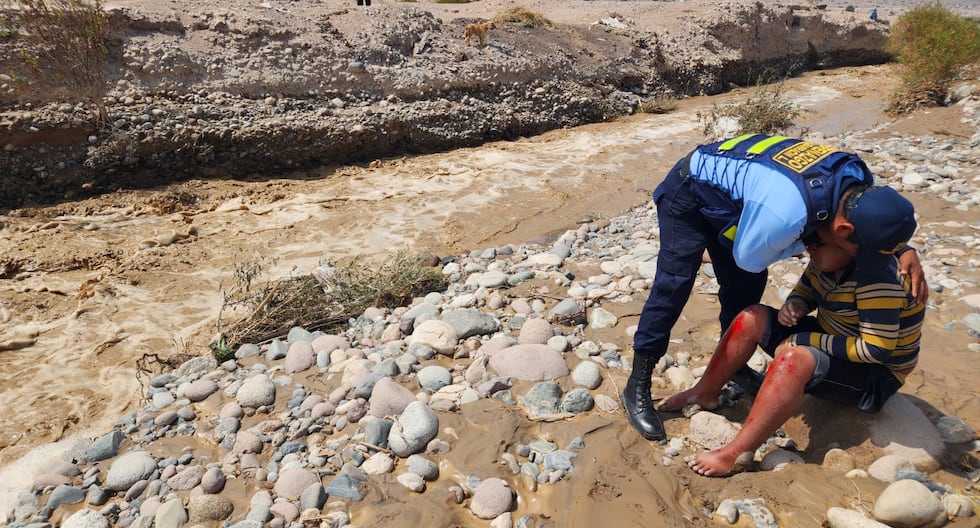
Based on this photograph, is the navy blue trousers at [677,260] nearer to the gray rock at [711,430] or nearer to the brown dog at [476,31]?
the gray rock at [711,430]

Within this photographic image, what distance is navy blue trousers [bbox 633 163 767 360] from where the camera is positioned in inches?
85.7

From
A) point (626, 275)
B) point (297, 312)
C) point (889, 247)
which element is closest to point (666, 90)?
point (626, 275)

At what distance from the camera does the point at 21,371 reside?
3.97m

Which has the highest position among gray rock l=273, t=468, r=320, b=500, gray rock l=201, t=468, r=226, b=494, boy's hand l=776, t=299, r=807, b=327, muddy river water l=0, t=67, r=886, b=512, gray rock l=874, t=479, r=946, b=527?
boy's hand l=776, t=299, r=807, b=327

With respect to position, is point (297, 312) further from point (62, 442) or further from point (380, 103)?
point (380, 103)

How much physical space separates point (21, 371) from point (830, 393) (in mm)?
4821

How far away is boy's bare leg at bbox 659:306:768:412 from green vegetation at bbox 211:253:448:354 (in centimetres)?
213

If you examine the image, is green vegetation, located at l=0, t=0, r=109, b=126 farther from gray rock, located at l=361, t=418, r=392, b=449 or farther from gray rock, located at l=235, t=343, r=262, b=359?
gray rock, located at l=361, t=418, r=392, b=449

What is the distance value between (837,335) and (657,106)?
9.58 meters

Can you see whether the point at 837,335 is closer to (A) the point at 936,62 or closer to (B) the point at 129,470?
(B) the point at 129,470

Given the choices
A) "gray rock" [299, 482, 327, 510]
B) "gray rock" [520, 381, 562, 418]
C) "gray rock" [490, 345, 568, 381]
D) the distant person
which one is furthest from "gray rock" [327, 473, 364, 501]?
the distant person

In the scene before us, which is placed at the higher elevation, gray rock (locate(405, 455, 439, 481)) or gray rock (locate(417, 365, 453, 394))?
gray rock (locate(405, 455, 439, 481))

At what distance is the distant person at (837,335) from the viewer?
182 cm

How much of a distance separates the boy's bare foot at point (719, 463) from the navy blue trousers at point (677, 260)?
0.41m
